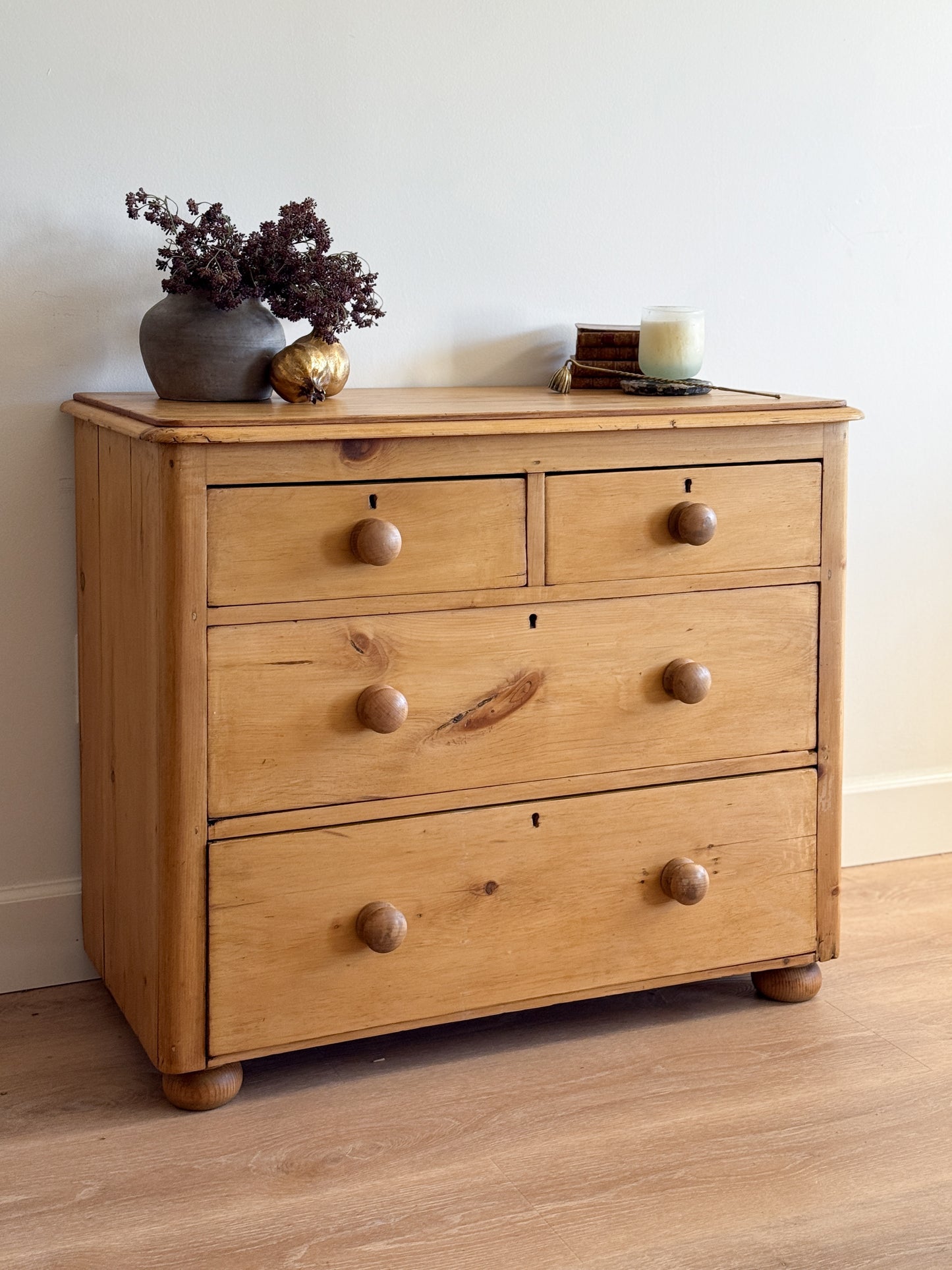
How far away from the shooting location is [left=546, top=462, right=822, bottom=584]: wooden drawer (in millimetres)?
1697

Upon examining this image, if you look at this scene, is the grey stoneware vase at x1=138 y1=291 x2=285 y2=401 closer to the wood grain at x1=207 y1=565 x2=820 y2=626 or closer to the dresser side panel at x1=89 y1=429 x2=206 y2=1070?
the dresser side panel at x1=89 y1=429 x2=206 y2=1070

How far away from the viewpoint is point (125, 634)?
5.49ft

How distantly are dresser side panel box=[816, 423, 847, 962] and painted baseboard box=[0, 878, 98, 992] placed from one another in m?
1.05

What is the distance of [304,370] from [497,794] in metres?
0.57

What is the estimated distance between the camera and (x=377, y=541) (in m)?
1.57

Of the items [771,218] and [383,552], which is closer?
[383,552]

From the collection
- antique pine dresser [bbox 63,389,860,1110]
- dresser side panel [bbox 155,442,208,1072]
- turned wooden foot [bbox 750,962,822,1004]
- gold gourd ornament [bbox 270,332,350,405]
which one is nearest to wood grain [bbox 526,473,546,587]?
antique pine dresser [bbox 63,389,860,1110]

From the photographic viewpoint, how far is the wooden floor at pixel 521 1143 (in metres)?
1.41

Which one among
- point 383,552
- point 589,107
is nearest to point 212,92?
point 589,107

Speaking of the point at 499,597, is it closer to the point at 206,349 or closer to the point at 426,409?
the point at 426,409

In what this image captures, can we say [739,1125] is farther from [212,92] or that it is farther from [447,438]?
[212,92]

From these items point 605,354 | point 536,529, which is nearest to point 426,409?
point 536,529

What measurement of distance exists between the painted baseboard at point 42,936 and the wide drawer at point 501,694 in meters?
0.53

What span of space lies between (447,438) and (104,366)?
569 millimetres
